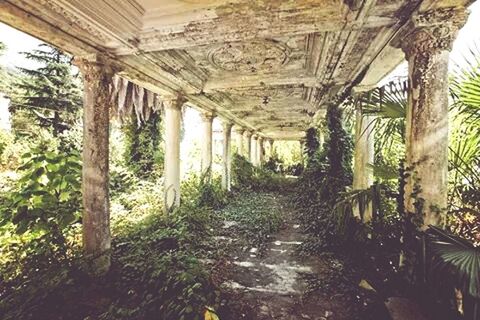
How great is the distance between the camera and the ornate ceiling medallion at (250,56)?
4324 mm

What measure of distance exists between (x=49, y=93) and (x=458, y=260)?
51.0 ft

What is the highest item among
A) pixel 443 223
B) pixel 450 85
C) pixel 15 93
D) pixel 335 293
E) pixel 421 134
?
pixel 15 93

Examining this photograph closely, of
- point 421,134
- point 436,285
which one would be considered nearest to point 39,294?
point 436,285

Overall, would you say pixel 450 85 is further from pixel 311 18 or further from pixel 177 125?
pixel 177 125

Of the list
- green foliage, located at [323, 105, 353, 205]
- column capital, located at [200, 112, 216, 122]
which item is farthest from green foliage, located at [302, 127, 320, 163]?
column capital, located at [200, 112, 216, 122]

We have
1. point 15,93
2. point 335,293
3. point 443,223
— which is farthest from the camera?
point 15,93

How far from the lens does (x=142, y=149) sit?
9281mm

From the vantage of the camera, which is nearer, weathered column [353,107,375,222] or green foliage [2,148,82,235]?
green foliage [2,148,82,235]

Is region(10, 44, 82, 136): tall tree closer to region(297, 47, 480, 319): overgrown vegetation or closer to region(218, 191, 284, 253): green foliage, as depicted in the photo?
region(218, 191, 284, 253): green foliage

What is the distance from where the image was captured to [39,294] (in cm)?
262

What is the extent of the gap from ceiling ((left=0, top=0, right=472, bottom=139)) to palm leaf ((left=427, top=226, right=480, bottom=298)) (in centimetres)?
237

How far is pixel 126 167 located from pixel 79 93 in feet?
22.0

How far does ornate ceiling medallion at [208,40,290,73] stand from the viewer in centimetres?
432

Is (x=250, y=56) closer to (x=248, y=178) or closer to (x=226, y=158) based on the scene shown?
(x=226, y=158)
